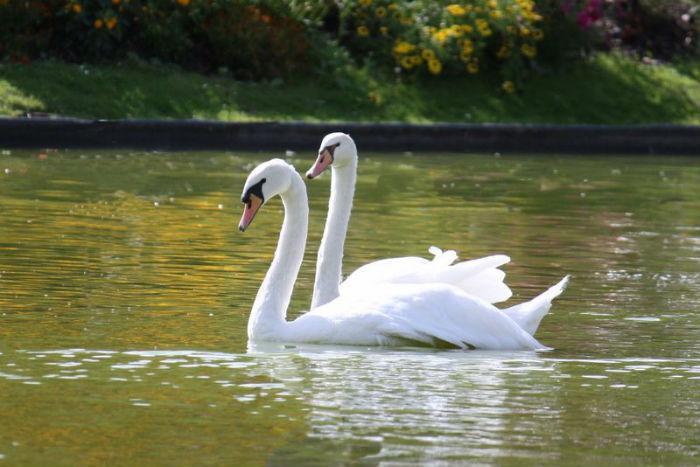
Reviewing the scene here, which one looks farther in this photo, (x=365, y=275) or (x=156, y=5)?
(x=156, y=5)

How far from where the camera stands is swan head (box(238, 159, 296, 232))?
8.58m

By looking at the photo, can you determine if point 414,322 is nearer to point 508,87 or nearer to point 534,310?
point 534,310

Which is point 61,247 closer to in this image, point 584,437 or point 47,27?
point 584,437

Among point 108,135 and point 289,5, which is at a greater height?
point 289,5

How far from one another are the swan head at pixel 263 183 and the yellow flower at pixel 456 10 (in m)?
14.5

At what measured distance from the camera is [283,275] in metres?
8.60

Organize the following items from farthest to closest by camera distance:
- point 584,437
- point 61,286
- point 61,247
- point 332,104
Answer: point 332,104 → point 61,247 → point 61,286 → point 584,437

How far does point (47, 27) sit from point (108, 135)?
3.40 meters

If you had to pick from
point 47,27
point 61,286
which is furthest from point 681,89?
point 61,286

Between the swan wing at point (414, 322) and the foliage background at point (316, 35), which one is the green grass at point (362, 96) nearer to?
the foliage background at point (316, 35)

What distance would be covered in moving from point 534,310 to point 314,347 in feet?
3.43

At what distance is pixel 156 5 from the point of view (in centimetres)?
2194

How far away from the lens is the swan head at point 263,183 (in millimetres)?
8578

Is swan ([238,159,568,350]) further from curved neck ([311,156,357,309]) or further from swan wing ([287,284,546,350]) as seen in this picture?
curved neck ([311,156,357,309])
